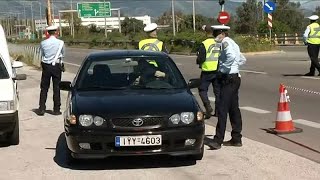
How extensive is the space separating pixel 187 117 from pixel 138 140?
2.19 ft

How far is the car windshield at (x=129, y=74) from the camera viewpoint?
295 inches

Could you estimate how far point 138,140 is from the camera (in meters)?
6.41

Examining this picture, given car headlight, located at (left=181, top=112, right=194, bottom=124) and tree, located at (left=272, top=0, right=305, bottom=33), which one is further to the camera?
tree, located at (left=272, top=0, right=305, bottom=33)

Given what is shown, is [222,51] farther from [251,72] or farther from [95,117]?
[251,72]

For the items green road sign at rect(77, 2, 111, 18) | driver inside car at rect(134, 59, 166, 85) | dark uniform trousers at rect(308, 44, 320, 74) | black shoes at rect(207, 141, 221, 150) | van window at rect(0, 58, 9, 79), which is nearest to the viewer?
driver inside car at rect(134, 59, 166, 85)

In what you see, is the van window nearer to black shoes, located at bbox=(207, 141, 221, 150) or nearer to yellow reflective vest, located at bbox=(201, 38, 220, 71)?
black shoes, located at bbox=(207, 141, 221, 150)

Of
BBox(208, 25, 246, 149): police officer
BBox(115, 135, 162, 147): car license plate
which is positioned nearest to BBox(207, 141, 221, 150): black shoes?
BBox(208, 25, 246, 149): police officer

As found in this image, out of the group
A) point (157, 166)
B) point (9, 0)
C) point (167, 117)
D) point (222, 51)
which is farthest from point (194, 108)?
point (9, 0)

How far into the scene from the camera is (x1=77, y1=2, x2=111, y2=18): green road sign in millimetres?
67812

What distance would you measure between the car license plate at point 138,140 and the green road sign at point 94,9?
62.2 meters

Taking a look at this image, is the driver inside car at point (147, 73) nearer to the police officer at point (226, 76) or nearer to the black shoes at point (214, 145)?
the police officer at point (226, 76)

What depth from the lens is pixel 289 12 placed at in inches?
3541

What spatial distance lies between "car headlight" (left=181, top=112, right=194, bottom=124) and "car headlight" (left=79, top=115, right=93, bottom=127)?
1.08 meters

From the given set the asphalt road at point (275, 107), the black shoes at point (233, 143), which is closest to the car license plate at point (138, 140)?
the black shoes at point (233, 143)
